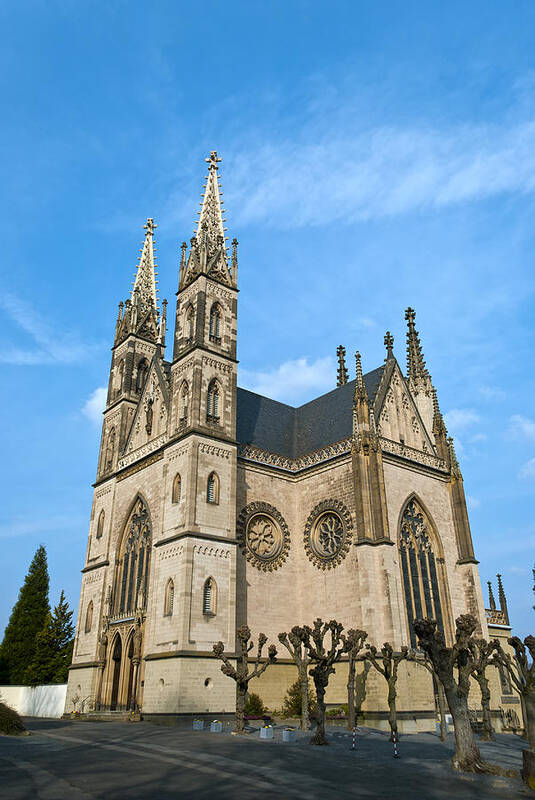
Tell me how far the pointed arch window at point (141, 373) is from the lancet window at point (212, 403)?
923cm

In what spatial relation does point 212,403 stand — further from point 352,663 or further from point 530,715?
point 530,715

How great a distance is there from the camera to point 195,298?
3409 centimetres

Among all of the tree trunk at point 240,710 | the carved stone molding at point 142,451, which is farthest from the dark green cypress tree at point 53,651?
the tree trunk at point 240,710

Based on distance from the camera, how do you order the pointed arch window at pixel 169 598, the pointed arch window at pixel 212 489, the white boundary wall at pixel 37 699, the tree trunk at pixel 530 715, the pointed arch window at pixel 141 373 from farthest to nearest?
1. the pointed arch window at pixel 141 373
2. the white boundary wall at pixel 37 699
3. the pointed arch window at pixel 212 489
4. the pointed arch window at pixel 169 598
5. the tree trunk at pixel 530 715

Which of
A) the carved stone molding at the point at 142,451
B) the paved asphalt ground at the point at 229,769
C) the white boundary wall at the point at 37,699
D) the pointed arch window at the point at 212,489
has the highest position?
the carved stone molding at the point at 142,451

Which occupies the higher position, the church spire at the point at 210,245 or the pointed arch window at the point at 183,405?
the church spire at the point at 210,245

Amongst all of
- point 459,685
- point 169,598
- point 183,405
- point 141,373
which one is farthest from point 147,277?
point 459,685

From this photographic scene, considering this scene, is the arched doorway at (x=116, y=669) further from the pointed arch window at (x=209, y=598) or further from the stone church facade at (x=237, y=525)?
the pointed arch window at (x=209, y=598)

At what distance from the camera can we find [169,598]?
28.0 metres

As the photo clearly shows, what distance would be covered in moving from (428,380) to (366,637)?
1903 centimetres

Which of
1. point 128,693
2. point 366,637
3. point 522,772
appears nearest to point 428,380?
point 366,637

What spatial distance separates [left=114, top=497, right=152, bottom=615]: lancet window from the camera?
3169 centimetres

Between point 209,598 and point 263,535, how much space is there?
5558 millimetres

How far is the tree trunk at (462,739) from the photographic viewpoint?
14180 millimetres
